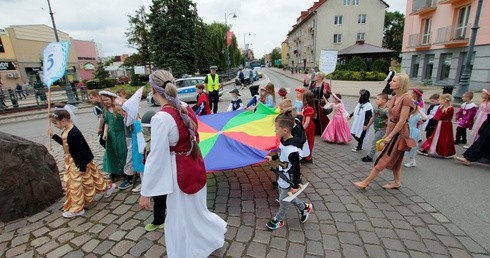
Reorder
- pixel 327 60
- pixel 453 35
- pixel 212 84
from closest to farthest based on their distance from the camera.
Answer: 1. pixel 212 84
2. pixel 327 60
3. pixel 453 35

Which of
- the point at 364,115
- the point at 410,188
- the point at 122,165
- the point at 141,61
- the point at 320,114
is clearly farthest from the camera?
the point at 141,61

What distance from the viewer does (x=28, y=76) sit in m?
36.7

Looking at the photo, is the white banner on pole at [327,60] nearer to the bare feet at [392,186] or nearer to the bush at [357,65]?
the bare feet at [392,186]

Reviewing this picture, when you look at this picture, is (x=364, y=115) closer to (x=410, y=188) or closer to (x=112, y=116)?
(x=410, y=188)

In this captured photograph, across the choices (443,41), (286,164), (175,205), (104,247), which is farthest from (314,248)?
(443,41)

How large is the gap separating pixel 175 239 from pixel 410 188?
13.4ft

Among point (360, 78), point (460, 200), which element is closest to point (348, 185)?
point (460, 200)

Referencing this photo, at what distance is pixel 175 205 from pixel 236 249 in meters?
1.00

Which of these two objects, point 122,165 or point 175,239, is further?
point 122,165

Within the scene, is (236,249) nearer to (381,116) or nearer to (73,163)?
(73,163)

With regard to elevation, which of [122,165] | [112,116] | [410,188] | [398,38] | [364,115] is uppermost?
[398,38]

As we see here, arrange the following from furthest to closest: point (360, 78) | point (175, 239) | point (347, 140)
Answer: point (360, 78)
point (347, 140)
point (175, 239)

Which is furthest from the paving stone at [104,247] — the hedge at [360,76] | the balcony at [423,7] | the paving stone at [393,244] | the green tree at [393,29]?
the green tree at [393,29]

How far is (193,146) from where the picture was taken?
253cm
